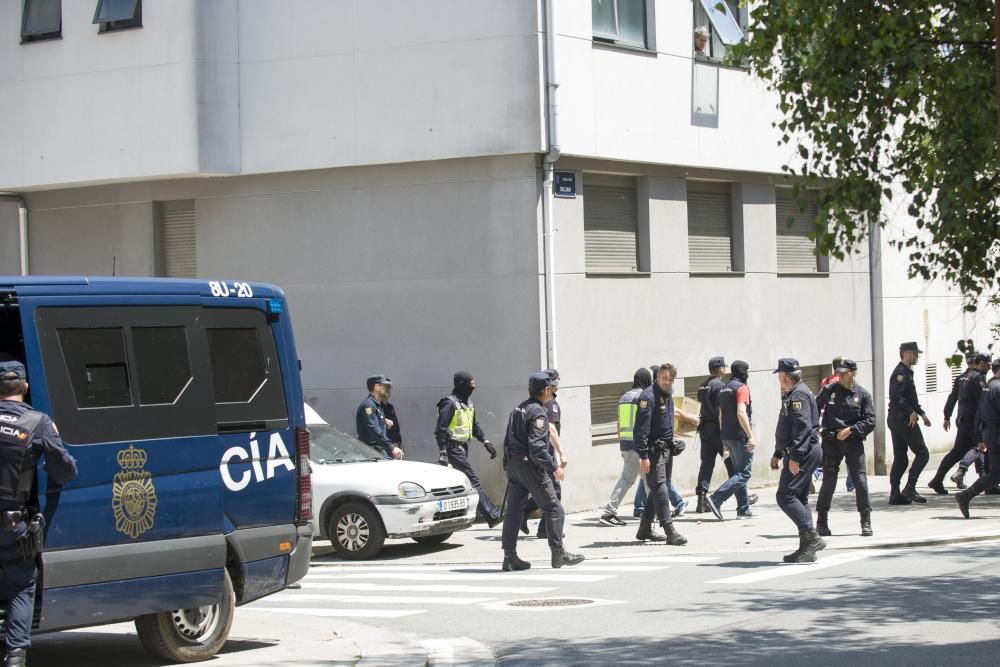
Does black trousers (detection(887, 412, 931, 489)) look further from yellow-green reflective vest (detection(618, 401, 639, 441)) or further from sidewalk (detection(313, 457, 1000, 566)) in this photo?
yellow-green reflective vest (detection(618, 401, 639, 441))

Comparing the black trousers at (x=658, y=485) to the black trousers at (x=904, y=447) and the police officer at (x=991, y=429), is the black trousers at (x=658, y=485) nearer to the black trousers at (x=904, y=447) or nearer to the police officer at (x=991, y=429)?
the police officer at (x=991, y=429)

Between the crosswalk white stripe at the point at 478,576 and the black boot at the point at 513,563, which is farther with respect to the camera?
the black boot at the point at 513,563

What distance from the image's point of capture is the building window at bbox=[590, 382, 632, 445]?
19938 millimetres

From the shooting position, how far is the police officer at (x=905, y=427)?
18.5 m

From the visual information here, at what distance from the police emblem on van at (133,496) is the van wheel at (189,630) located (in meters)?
0.73

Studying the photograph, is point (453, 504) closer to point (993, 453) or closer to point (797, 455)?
point (797, 455)

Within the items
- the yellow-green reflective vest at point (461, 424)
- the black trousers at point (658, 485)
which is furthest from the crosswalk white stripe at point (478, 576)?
the yellow-green reflective vest at point (461, 424)

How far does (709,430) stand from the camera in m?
18.8

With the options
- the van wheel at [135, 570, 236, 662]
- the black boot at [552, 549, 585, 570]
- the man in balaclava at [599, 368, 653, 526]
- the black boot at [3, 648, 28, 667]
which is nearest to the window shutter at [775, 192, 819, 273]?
the man in balaclava at [599, 368, 653, 526]

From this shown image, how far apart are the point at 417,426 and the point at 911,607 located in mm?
9978

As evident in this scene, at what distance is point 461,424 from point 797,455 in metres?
4.90

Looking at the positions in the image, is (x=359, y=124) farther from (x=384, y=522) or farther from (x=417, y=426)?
(x=384, y=522)

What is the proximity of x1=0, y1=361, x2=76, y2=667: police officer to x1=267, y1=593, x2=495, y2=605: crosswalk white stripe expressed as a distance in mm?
4718

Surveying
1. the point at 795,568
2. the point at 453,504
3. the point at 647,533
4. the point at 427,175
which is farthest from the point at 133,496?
the point at 427,175
